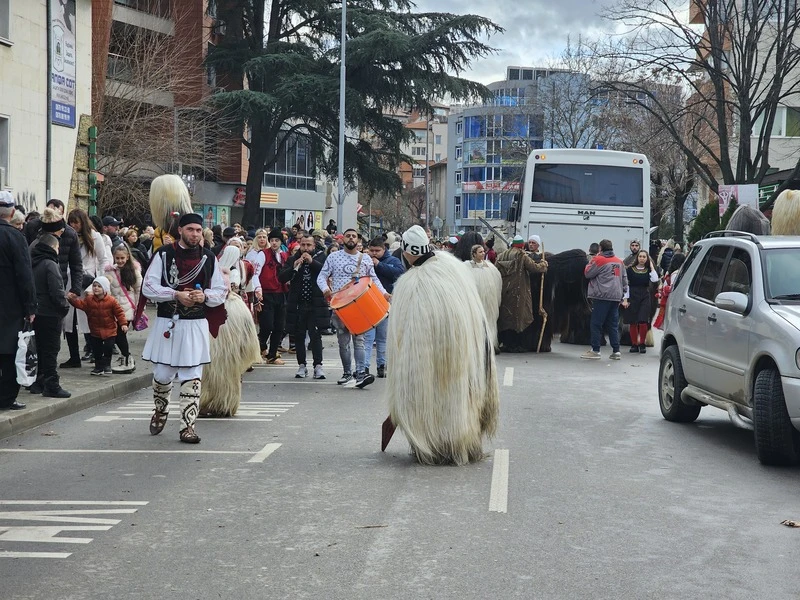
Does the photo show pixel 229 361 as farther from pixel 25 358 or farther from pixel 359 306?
pixel 359 306

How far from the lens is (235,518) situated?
6.59 metres

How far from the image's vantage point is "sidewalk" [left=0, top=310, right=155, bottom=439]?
10016 mm

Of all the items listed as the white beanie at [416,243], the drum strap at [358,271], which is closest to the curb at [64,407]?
the drum strap at [358,271]

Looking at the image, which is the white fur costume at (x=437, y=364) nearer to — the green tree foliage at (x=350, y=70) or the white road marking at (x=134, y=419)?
the white road marking at (x=134, y=419)

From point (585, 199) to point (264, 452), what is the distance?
16.1 m

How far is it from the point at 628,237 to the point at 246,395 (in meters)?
12.9

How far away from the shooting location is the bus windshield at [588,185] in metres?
23.8

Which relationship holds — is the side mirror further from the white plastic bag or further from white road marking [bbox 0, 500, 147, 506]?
the white plastic bag

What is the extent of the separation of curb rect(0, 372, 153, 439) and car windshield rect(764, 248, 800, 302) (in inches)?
255

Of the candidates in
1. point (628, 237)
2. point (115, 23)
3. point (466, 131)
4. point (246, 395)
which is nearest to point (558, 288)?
point (628, 237)

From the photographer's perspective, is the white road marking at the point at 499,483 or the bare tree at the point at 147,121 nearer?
the white road marking at the point at 499,483

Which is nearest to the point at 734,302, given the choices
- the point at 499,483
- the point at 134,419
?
the point at 499,483

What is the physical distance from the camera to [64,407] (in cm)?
1098

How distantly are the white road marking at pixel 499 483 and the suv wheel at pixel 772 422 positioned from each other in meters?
1.94
